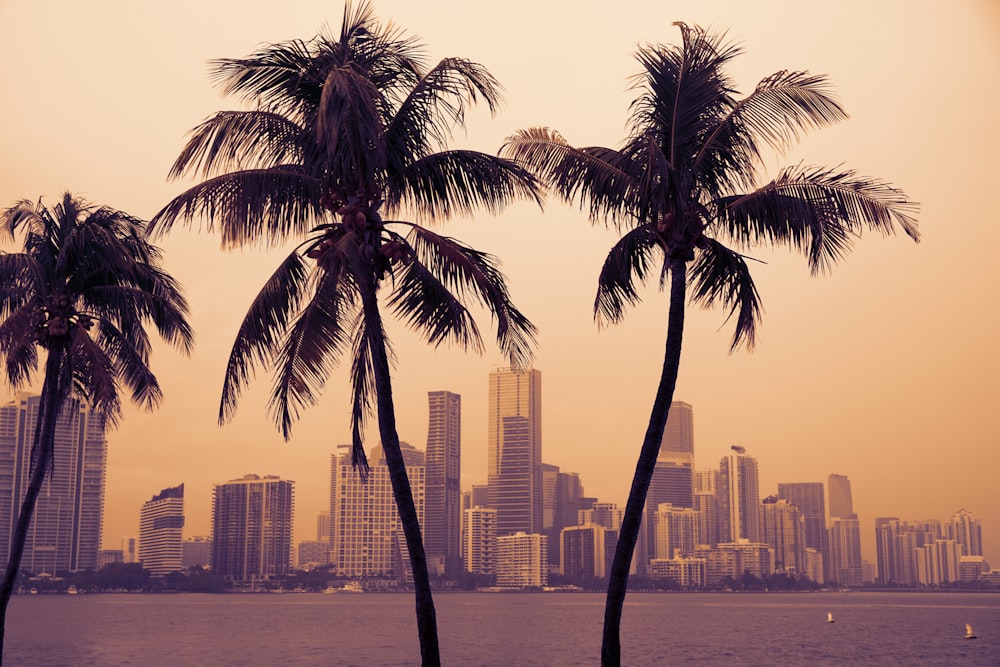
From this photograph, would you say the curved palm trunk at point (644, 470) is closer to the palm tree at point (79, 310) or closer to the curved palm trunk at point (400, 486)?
the curved palm trunk at point (400, 486)

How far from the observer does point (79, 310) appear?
2519cm

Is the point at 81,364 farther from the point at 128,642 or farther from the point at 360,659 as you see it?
the point at 128,642

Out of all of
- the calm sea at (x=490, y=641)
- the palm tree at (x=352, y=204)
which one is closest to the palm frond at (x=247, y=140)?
the palm tree at (x=352, y=204)

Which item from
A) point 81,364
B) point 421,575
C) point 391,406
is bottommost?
point 421,575

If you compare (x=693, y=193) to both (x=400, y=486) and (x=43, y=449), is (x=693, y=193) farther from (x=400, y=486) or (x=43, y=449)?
(x=43, y=449)

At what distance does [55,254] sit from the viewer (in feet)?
82.1

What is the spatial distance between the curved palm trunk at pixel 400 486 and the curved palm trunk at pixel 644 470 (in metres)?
2.81

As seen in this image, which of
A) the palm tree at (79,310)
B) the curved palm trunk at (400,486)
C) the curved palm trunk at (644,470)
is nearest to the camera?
the curved palm trunk at (400,486)

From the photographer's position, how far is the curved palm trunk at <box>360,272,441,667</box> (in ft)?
54.9

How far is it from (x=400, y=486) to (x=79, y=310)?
11.8m

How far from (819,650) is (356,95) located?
3391 inches

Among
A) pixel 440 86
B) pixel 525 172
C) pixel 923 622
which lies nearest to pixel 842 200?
pixel 525 172

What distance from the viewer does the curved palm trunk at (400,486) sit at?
16.7 meters

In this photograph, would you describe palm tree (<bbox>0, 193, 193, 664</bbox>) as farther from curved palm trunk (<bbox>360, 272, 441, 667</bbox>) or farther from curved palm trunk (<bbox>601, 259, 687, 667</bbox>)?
curved palm trunk (<bbox>601, 259, 687, 667</bbox>)
